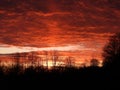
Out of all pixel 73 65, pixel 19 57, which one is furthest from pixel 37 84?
pixel 19 57

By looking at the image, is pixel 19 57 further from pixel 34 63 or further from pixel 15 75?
pixel 15 75

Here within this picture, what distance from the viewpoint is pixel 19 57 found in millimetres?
42062

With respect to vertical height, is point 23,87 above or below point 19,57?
below

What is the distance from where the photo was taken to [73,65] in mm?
37688

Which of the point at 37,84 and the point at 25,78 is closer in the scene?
the point at 37,84

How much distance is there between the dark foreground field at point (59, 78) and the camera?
93.6ft

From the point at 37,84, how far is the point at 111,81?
16.2 feet

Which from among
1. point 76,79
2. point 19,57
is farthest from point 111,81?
point 19,57

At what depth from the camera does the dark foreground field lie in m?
28.5

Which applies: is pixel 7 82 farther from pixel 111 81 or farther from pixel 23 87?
pixel 111 81

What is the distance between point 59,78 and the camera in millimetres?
31641

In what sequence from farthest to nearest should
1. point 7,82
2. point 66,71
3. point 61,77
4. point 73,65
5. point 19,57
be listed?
1. point 19,57
2. point 73,65
3. point 66,71
4. point 61,77
5. point 7,82

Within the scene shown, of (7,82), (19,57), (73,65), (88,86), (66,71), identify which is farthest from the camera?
(19,57)

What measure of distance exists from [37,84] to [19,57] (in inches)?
506
